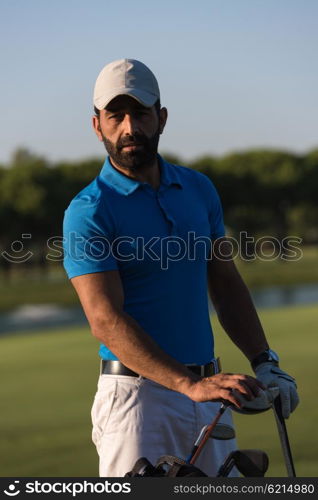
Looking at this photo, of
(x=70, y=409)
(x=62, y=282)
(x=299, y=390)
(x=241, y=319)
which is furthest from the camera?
(x=62, y=282)

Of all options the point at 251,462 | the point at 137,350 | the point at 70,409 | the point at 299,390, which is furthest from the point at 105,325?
the point at 299,390

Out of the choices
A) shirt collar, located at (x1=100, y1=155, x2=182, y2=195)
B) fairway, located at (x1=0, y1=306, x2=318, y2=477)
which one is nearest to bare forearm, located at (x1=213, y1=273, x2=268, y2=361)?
shirt collar, located at (x1=100, y1=155, x2=182, y2=195)

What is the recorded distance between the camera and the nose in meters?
3.21

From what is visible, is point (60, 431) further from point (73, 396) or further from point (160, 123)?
point (160, 123)

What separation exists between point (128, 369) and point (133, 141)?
32.3 inches

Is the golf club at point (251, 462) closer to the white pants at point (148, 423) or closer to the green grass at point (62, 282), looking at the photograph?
the white pants at point (148, 423)

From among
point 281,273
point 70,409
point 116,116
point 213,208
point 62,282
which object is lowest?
point 213,208

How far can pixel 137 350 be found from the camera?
303cm

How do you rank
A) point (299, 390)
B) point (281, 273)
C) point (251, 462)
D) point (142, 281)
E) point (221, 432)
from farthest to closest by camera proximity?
point (281, 273) < point (299, 390) < point (142, 281) < point (221, 432) < point (251, 462)

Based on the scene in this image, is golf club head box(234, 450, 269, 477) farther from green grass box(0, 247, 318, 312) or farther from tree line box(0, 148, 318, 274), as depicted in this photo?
tree line box(0, 148, 318, 274)

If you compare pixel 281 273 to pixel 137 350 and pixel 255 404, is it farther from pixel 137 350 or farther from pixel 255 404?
pixel 255 404

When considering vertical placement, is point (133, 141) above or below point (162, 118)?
below

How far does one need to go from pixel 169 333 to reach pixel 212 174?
62147mm

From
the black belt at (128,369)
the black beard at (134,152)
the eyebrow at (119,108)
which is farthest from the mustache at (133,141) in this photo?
the black belt at (128,369)
